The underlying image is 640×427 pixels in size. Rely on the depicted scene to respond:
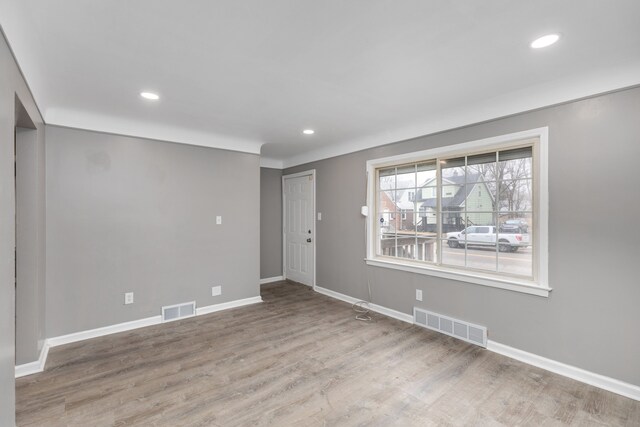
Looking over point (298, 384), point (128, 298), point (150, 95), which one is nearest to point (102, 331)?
point (128, 298)

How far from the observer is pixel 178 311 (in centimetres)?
373

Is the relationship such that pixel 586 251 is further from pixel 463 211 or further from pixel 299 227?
pixel 299 227

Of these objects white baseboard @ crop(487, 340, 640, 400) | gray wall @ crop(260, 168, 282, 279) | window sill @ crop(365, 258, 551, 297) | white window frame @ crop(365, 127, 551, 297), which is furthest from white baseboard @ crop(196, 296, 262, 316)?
white baseboard @ crop(487, 340, 640, 400)

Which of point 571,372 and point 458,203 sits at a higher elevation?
point 458,203

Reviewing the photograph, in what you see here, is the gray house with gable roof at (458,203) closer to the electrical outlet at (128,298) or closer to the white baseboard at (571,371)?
the white baseboard at (571,371)

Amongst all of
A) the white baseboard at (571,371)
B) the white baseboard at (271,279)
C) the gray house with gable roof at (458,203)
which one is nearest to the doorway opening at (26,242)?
the white baseboard at (271,279)

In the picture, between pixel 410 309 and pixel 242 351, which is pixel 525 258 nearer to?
pixel 410 309

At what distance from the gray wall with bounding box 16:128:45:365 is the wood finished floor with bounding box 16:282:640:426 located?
0.31 metres

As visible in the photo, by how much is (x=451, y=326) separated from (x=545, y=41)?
2.68m

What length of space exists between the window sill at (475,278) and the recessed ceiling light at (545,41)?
75.7 inches

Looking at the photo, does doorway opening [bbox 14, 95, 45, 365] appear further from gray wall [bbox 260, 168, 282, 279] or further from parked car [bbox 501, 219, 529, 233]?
parked car [bbox 501, 219, 529, 233]

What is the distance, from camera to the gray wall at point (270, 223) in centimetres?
565

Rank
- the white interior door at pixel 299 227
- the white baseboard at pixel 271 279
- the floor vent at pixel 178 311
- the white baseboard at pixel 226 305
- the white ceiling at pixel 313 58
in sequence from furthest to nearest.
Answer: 1. the white baseboard at pixel 271 279
2. the white interior door at pixel 299 227
3. the white baseboard at pixel 226 305
4. the floor vent at pixel 178 311
5. the white ceiling at pixel 313 58

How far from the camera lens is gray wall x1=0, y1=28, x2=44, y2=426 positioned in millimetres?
1464
